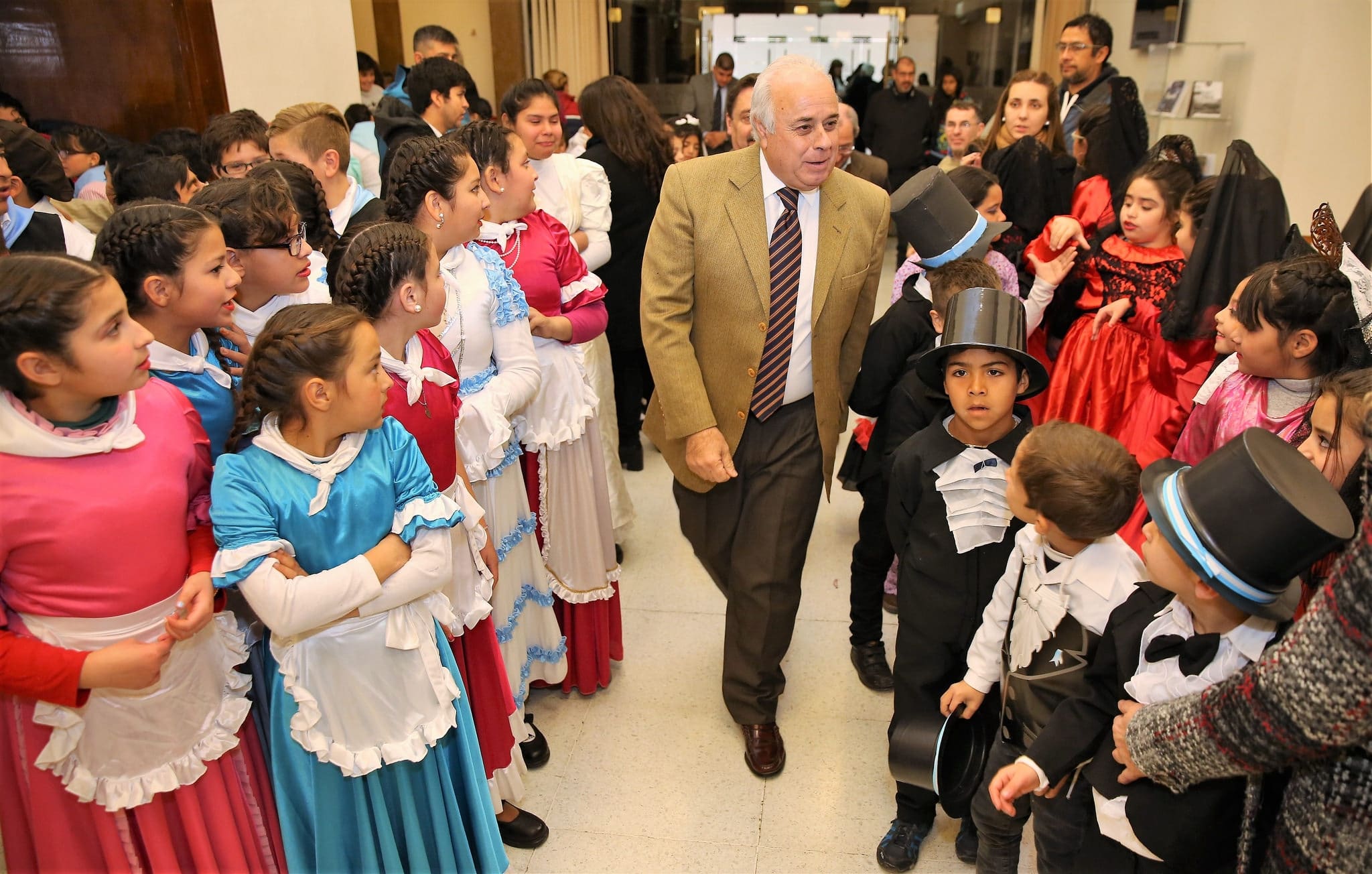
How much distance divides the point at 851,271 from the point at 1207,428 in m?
0.94

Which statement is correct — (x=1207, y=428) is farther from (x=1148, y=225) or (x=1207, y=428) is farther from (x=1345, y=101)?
(x=1345, y=101)

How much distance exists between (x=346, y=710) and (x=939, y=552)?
4.21 feet

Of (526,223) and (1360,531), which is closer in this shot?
(1360,531)

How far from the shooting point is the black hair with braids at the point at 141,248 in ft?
5.38

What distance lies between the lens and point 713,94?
367 inches

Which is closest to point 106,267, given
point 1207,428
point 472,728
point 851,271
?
point 472,728

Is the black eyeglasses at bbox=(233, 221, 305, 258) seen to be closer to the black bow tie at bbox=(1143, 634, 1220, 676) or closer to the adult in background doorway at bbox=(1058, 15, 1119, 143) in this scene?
the black bow tie at bbox=(1143, 634, 1220, 676)

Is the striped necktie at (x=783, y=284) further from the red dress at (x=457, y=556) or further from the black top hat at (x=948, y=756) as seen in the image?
the black top hat at (x=948, y=756)

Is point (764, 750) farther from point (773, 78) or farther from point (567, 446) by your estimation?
point (773, 78)

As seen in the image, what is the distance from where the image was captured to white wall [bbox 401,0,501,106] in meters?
9.60

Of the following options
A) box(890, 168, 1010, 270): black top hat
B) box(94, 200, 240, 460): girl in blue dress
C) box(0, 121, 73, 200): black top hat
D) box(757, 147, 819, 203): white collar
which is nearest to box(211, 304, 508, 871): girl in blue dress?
box(94, 200, 240, 460): girl in blue dress

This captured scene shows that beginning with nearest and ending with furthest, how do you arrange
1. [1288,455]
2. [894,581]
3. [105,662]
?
[1288,455]
[105,662]
[894,581]

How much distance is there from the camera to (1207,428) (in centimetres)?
218

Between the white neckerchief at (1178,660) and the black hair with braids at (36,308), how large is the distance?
5.70ft
